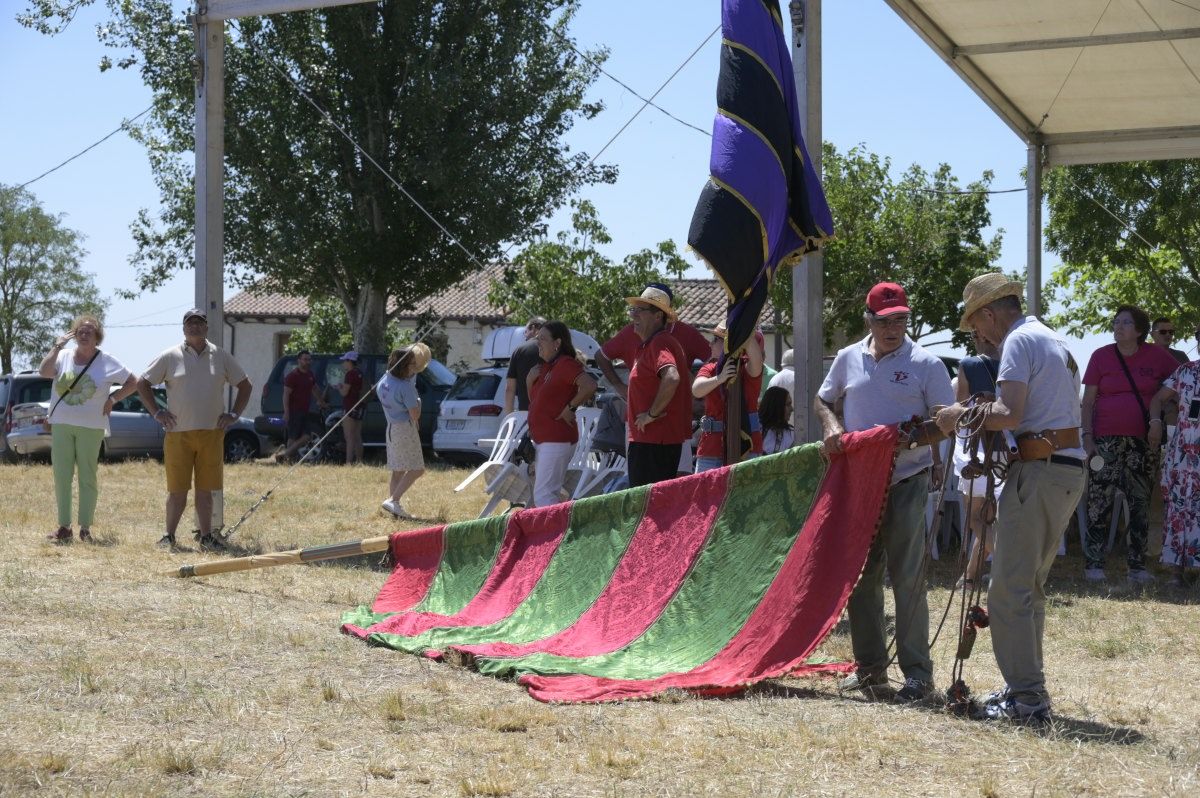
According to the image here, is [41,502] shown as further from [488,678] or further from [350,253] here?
[350,253]

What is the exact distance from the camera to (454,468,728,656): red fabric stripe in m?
6.63

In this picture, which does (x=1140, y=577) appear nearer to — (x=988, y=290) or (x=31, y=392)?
(x=988, y=290)

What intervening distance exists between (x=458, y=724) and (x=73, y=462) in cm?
698

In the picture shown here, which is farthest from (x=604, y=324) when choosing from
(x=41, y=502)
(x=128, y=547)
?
(x=128, y=547)

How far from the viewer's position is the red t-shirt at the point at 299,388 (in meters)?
21.5

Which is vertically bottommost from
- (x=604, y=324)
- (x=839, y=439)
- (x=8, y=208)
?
(x=839, y=439)

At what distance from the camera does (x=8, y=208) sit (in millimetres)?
60094

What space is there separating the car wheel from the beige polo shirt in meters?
11.8

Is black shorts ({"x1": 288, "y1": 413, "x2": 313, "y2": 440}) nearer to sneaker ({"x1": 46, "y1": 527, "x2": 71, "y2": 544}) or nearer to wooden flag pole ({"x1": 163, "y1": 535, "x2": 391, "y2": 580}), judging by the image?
sneaker ({"x1": 46, "y1": 527, "x2": 71, "y2": 544})

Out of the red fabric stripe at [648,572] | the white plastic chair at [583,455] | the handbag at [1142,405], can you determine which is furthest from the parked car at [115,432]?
the red fabric stripe at [648,572]

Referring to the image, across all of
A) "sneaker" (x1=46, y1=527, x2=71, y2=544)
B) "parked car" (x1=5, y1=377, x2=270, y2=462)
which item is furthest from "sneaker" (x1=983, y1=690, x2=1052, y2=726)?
"parked car" (x1=5, y1=377, x2=270, y2=462)

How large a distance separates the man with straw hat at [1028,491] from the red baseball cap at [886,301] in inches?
22.6

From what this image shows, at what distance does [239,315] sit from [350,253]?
1119 inches

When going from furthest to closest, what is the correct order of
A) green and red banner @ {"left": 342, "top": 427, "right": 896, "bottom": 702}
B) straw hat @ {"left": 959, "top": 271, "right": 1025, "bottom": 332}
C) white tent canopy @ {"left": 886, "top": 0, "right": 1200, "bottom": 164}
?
white tent canopy @ {"left": 886, "top": 0, "right": 1200, "bottom": 164}, green and red banner @ {"left": 342, "top": 427, "right": 896, "bottom": 702}, straw hat @ {"left": 959, "top": 271, "right": 1025, "bottom": 332}
